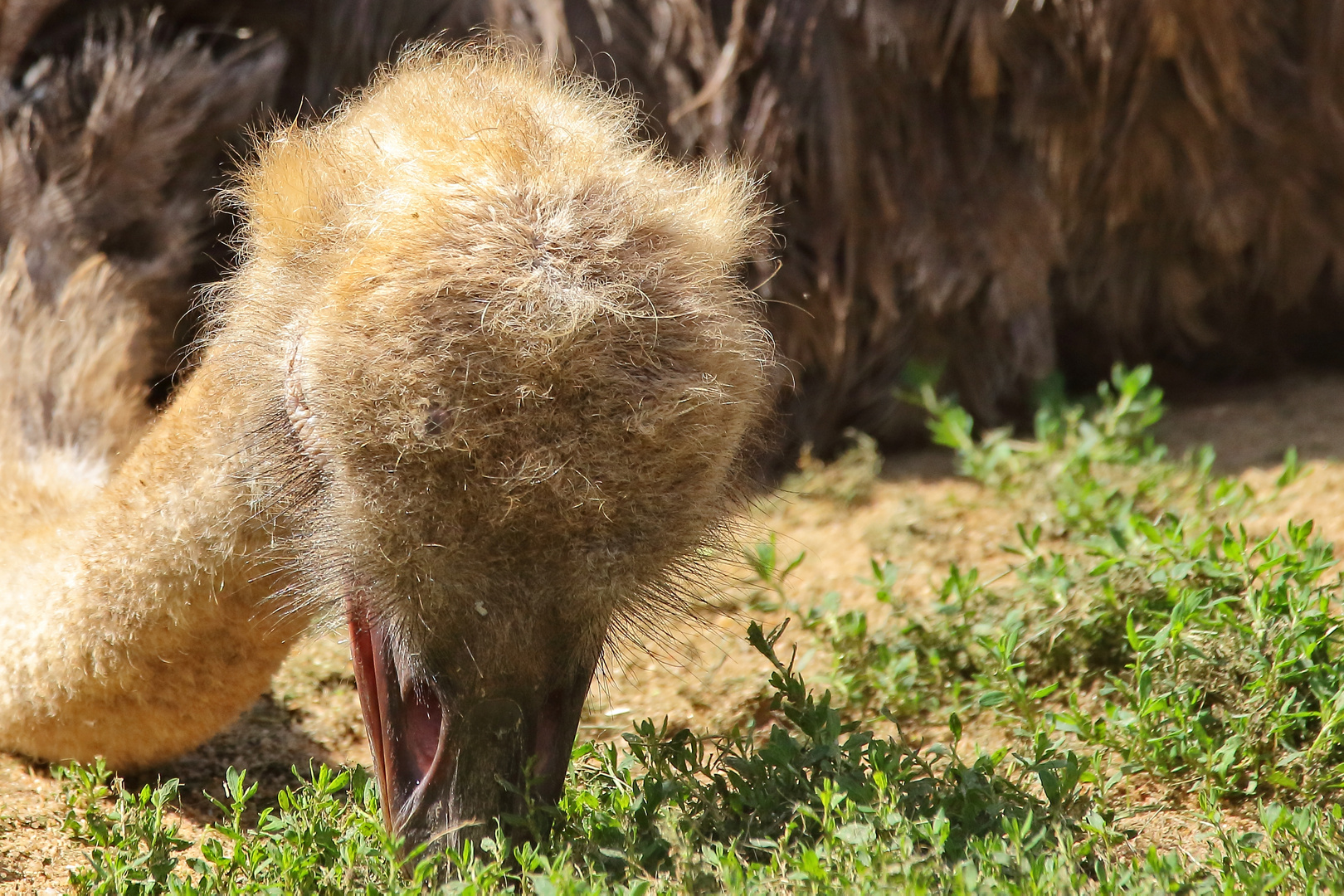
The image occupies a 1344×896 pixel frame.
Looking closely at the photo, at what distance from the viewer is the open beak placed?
164cm

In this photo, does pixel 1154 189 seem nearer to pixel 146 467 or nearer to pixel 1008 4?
pixel 1008 4

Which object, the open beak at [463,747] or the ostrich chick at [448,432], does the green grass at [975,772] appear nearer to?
the open beak at [463,747]

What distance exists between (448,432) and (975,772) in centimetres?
86

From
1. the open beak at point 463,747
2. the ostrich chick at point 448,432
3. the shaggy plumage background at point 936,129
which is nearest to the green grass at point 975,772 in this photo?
the open beak at point 463,747

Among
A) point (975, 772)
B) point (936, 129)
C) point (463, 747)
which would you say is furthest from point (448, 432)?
point (936, 129)

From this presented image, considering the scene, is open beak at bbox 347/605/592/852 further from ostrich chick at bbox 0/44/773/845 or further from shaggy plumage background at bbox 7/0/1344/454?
shaggy plumage background at bbox 7/0/1344/454

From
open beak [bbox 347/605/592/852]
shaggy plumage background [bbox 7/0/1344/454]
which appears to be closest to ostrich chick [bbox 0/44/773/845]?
open beak [bbox 347/605/592/852]

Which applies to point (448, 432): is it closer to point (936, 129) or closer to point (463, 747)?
point (463, 747)

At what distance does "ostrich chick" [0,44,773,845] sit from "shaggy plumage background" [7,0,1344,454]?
3.72 ft

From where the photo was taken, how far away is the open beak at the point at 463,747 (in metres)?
1.64

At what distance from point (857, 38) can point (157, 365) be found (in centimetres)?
164

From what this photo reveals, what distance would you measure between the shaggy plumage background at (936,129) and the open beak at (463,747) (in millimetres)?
1444

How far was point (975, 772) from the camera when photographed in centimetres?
187

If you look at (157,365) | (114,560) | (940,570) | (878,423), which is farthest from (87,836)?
(878,423)
